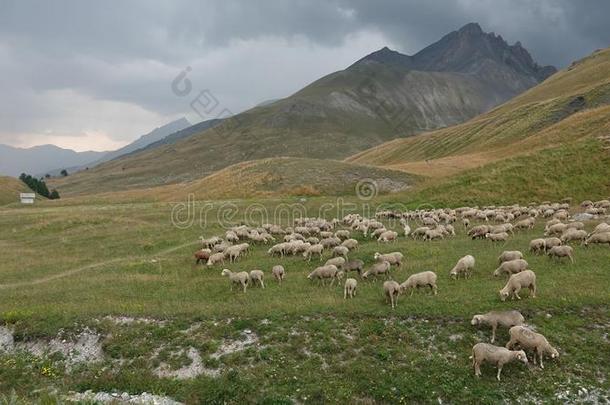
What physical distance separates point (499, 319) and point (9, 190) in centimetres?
12436

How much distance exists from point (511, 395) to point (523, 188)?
152ft

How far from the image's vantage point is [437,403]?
15797mm

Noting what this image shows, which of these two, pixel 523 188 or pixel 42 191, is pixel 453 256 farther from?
pixel 42 191

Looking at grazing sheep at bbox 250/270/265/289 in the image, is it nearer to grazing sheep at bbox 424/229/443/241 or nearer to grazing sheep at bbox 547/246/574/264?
grazing sheep at bbox 424/229/443/241

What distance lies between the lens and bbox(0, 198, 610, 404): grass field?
16.7 meters

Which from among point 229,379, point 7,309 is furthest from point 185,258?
point 229,379

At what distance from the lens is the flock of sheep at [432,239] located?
57.5ft

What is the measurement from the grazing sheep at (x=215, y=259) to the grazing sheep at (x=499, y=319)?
18044 millimetres

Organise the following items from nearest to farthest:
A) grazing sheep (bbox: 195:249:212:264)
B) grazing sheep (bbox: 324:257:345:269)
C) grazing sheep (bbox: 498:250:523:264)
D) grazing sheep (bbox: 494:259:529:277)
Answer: grazing sheep (bbox: 494:259:529:277)
grazing sheep (bbox: 498:250:523:264)
grazing sheep (bbox: 324:257:345:269)
grazing sheep (bbox: 195:249:212:264)

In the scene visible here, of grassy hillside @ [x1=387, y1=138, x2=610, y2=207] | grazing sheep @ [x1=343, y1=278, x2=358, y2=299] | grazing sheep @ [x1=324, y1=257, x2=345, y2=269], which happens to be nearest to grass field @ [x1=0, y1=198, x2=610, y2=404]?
grazing sheep @ [x1=343, y1=278, x2=358, y2=299]

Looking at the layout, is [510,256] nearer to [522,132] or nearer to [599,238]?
[599,238]

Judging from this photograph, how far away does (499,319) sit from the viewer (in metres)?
18.8

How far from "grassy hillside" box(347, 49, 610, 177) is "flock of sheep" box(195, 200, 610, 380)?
112 feet

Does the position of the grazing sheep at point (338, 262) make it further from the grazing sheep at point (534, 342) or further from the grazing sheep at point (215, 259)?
the grazing sheep at point (534, 342)
